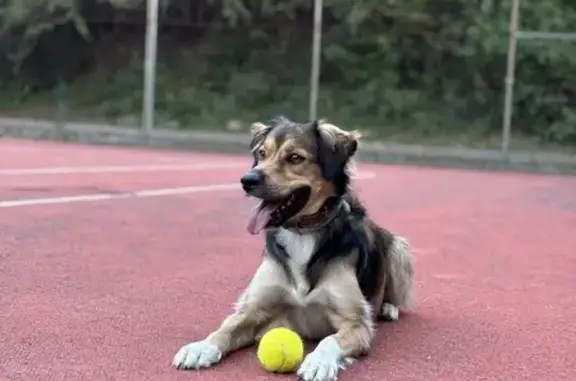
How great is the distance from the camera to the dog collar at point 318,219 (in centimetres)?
465

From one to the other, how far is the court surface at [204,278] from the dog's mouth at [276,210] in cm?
59

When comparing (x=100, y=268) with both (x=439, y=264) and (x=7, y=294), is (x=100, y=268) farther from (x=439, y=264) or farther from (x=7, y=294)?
(x=439, y=264)

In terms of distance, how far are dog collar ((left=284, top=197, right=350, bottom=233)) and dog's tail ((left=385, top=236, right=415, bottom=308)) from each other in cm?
73

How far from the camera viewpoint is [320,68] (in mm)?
17922

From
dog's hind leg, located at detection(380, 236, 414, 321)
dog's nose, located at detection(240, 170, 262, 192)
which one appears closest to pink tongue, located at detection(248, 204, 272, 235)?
dog's nose, located at detection(240, 170, 262, 192)

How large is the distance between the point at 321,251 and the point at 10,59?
1614 centimetres

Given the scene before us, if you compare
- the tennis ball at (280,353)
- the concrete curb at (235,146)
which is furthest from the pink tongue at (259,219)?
the concrete curb at (235,146)

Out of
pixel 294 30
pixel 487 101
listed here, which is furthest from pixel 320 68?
pixel 487 101

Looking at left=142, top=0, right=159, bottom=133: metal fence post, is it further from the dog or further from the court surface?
the dog

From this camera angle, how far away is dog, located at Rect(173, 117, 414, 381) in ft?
14.8

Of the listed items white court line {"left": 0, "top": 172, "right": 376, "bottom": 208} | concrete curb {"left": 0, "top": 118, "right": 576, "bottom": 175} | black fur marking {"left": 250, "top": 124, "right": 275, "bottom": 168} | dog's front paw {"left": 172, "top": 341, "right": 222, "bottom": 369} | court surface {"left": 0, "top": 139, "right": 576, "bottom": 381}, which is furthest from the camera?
concrete curb {"left": 0, "top": 118, "right": 576, "bottom": 175}

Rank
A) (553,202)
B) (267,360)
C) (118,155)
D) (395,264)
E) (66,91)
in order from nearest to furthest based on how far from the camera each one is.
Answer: (267,360)
(395,264)
(553,202)
(118,155)
(66,91)

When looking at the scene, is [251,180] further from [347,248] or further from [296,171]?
[347,248]

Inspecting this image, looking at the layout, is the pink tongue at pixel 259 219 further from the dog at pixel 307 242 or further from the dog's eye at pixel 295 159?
the dog's eye at pixel 295 159
